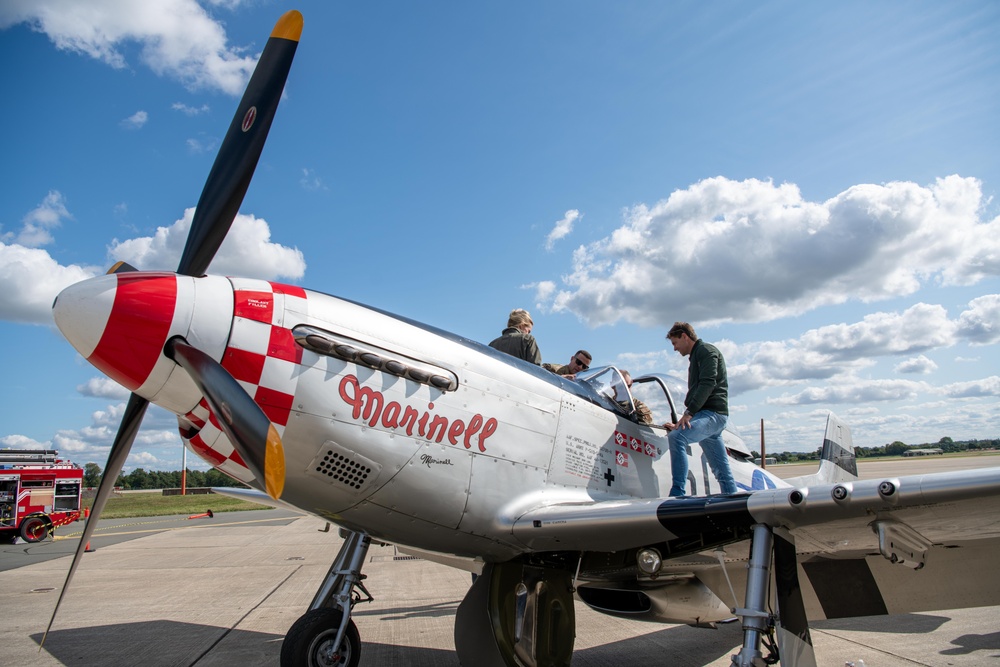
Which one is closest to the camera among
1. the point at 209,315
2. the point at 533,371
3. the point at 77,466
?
the point at 209,315

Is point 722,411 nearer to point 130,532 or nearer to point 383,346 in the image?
point 383,346

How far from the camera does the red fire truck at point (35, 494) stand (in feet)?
51.6

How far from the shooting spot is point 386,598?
8.31m

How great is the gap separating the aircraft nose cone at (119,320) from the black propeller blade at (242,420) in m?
0.21

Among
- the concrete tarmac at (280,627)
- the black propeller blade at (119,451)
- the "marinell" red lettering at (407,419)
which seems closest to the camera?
the "marinell" red lettering at (407,419)

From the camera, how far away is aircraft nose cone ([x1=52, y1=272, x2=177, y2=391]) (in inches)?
124

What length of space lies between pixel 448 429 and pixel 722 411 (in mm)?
2282

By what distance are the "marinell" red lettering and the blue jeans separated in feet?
5.65

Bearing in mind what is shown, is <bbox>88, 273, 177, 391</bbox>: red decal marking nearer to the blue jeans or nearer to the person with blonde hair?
the person with blonde hair

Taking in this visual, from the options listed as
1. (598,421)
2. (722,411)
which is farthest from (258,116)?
(722,411)

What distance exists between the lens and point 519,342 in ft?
16.7

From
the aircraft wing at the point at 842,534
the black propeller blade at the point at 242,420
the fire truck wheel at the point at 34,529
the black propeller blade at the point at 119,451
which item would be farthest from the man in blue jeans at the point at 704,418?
the fire truck wheel at the point at 34,529

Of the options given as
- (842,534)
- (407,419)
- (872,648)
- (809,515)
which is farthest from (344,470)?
(872,648)

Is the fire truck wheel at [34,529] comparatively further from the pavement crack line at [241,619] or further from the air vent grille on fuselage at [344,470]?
the air vent grille on fuselage at [344,470]
